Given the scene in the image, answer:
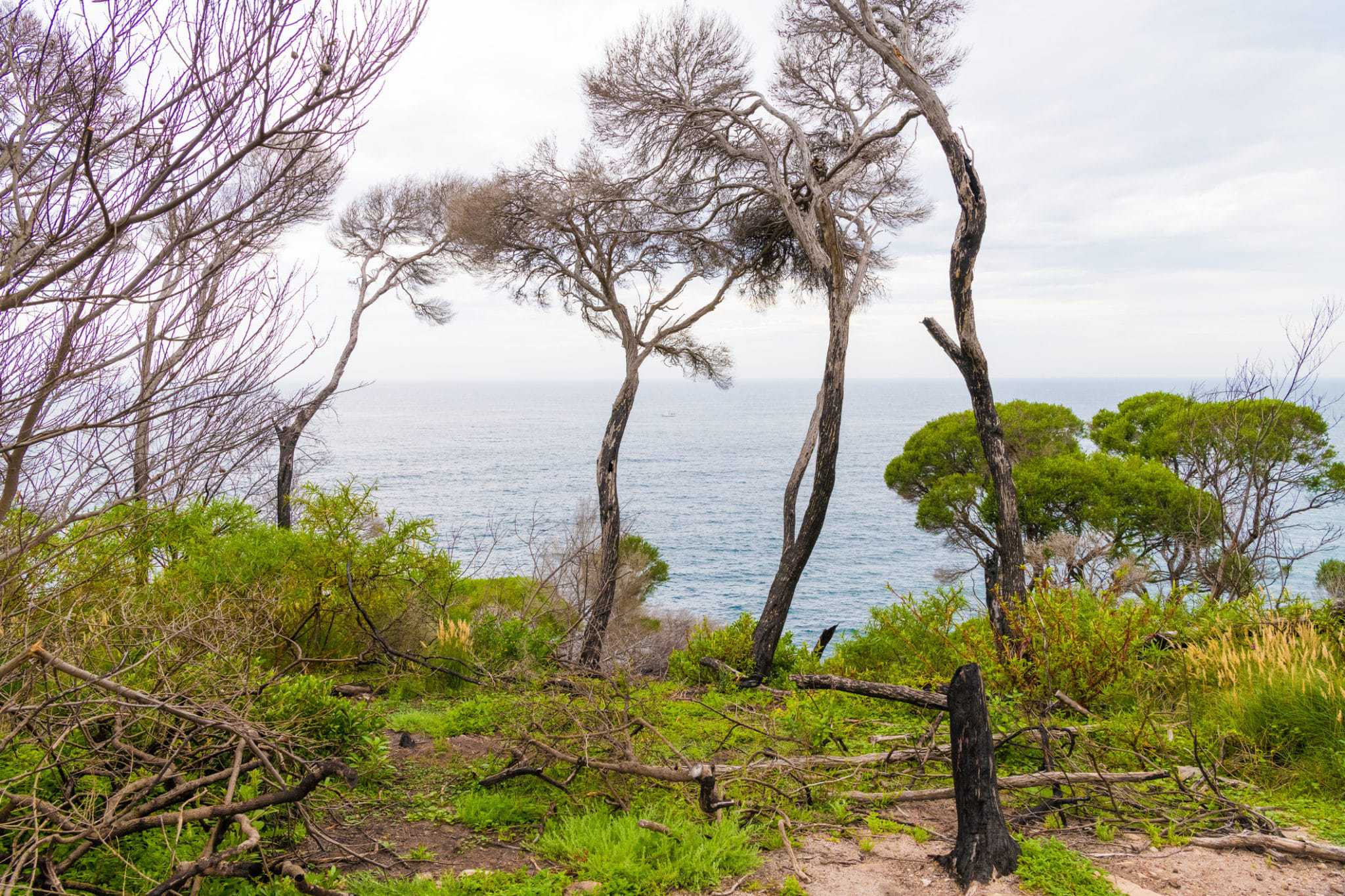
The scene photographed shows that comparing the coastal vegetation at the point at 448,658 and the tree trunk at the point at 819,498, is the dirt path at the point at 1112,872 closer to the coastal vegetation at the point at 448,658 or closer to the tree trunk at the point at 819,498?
the coastal vegetation at the point at 448,658

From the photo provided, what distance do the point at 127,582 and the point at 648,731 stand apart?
4.72 metres

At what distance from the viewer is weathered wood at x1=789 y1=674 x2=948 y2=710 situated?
5953 mm

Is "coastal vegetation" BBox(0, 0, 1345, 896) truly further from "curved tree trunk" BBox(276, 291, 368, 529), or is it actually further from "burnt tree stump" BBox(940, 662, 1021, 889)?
"curved tree trunk" BBox(276, 291, 368, 529)

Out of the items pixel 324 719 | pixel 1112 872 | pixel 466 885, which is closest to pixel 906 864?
pixel 1112 872

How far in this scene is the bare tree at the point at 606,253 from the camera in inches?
477

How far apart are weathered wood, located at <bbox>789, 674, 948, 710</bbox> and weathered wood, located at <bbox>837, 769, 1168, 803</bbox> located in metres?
0.88

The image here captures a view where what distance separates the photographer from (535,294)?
13492 millimetres

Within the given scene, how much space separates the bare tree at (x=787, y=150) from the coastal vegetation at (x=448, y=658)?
0.06m

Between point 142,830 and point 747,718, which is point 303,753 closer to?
point 142,830

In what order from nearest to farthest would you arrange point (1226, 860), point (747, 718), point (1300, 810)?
point (1226, 860), point (1300, 810), point (747, 718)

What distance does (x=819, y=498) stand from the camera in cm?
902

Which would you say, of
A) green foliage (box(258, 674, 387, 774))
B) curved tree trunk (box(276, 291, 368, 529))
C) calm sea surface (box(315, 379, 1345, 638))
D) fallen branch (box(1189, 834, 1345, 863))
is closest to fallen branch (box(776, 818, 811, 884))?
Result: fallen branch (box(1189, 834, 1345, 863))

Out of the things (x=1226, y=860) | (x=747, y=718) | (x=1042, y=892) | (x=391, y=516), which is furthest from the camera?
(x=391, y=516)

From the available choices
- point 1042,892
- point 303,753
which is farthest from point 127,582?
point 1042,892
